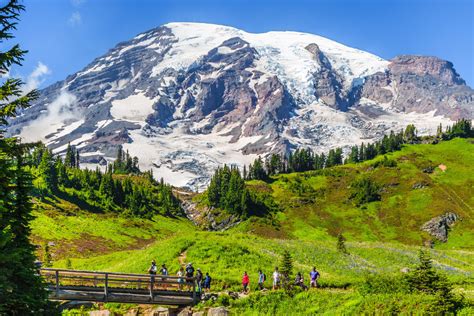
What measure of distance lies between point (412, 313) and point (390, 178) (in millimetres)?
178583

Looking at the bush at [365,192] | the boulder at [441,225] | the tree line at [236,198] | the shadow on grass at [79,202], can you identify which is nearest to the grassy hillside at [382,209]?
the boulder at [441,225]

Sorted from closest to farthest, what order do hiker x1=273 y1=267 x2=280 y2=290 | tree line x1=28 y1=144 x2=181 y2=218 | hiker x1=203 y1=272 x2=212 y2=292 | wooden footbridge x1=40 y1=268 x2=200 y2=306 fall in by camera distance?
wooden footbridge x1=40 y1=268 x2=200 y2=306 < hiker x1=273 y1=267 x2=280 y2=290 < hiker x1=203 y1=272 x2=212 y2=292 < tree line x1=28 y1=144 x2=181 y2=218

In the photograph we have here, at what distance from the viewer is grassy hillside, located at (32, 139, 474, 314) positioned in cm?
4083

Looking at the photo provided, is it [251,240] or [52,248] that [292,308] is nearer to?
[251,240]

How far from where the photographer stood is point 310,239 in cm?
14412

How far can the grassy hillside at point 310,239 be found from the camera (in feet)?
134

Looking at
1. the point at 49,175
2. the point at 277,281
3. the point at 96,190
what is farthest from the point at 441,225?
the point at 49,175

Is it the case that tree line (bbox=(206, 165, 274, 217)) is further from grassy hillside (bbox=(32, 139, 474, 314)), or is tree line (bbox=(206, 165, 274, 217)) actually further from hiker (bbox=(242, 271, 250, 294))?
hiker (bbox=(242, 271, 250, 294))

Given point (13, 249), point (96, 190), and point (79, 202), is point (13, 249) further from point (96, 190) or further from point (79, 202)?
point (96, 190)

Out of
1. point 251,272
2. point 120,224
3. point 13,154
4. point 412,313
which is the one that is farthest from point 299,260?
point 120,224

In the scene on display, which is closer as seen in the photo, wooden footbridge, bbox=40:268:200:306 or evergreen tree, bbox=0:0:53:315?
evergreen tree, bbox=0:0:53:315

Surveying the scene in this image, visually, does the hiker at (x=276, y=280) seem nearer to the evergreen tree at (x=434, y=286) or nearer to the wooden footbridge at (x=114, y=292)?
the wooden footbridge at (x=114, y=292)

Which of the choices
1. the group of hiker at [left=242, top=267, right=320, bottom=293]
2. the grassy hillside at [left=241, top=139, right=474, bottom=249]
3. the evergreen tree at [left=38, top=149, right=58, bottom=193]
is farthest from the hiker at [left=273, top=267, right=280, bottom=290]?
the evergreen tree at [left=38, top=149, right=58, bottom=193]

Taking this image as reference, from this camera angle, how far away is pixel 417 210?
168 m
